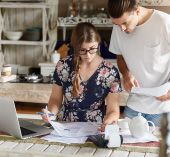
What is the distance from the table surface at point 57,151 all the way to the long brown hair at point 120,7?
2.50ft

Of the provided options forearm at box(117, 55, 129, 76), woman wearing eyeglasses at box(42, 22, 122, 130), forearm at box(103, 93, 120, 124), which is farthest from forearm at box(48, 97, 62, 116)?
forearm at box(117, 55, 129, 76)

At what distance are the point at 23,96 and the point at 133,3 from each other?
2.13m

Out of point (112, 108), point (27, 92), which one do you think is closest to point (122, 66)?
point (112, 108)

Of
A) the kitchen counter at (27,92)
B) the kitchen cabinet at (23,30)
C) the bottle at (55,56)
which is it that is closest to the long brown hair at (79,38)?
the kitchen counter at (27,92)

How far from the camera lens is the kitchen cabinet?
4.80 metres

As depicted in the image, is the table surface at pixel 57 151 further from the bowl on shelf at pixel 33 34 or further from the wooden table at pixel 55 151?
the bowl on shelf at pixel 33 34

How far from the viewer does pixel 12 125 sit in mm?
1729

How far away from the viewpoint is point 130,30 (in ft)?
6.57

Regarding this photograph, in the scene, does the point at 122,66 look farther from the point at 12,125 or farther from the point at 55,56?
the point at 55,56

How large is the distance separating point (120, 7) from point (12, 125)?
87cm

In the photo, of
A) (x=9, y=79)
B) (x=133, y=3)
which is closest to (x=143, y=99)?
(x=133, y=3)

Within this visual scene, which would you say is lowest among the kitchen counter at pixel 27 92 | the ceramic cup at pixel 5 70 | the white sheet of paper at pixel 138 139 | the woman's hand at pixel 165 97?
the kitchen counter at pixel 27 92

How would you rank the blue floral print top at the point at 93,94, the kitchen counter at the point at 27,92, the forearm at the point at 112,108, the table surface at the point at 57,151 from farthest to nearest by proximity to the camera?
the kitchen counter at the point at 27,92 → the blue floral print top at the point at 93,94 → the forearm at the point at 112,108 → the table surface at the point at 57,151

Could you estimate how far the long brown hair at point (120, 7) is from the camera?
6.09 feet
